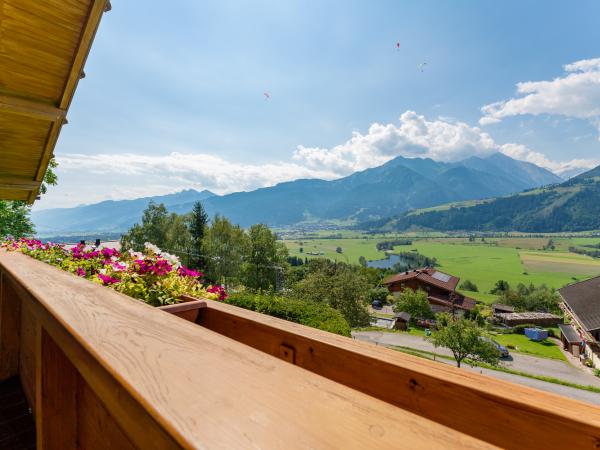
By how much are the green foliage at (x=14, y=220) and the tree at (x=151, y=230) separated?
15022mm

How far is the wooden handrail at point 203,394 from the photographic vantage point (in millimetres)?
393

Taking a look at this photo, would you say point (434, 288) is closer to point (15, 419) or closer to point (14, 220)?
point (14, 220)

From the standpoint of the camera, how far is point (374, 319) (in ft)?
154

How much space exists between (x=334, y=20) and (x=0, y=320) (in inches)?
499

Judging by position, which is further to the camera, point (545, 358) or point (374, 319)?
point (374, 319)

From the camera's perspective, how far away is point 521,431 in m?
0.59

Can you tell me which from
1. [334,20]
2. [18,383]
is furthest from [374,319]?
[18,383]

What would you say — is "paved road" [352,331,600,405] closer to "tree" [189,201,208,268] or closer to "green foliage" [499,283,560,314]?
"tree" [189,201,208,268]

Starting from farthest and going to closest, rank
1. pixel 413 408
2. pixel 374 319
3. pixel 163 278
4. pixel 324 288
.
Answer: pixel 374 319
pixel 324 288
pixel 163 278
pixel 413 408

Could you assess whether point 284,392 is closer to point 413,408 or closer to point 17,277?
point 413,408

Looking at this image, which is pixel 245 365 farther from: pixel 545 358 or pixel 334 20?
pixel 545 358

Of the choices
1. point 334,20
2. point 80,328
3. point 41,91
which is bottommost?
point 80,328

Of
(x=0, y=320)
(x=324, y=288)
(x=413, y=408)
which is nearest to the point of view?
(x=413, y=408)

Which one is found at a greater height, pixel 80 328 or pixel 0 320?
pixel 80 328
